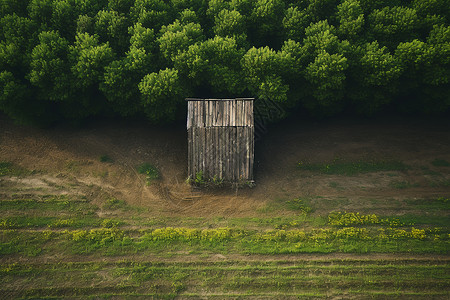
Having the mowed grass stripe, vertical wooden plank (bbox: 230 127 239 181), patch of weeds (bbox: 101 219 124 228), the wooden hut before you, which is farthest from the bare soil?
the mowed grass stripe

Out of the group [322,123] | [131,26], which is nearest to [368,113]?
[322,123]

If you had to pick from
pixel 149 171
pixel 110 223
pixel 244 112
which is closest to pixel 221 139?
pixel 244 112

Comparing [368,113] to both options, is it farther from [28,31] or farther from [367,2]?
[28,31]

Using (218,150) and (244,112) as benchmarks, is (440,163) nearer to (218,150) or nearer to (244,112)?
(244,112)

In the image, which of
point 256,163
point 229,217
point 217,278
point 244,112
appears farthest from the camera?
point 256,163

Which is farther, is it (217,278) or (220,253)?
(220,253)

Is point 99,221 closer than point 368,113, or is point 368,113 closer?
point 99,221
